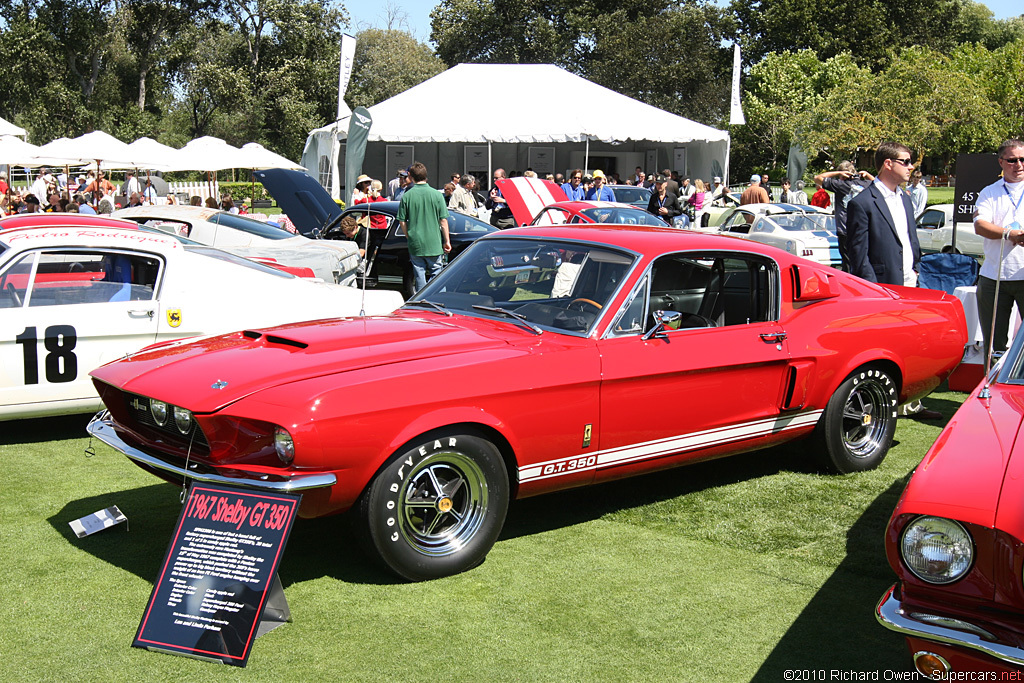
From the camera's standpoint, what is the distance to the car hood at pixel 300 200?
1365cm

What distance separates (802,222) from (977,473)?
581 inches

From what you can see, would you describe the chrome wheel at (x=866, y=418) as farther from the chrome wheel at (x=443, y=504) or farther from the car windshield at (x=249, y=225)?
the car windshield at (x=249, y=225)

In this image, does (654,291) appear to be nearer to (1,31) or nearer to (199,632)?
(199,632)

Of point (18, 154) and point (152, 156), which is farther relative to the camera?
point (152, 156)

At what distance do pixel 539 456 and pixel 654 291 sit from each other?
137cm

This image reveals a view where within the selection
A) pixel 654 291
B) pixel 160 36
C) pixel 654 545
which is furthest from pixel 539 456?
pixel 160 36

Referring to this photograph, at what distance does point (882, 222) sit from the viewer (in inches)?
273

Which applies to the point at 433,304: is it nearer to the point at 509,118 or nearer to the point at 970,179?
the point at 970,179

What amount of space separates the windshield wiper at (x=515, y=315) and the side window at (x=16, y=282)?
3083 millimetres

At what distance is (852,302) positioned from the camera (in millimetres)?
5598

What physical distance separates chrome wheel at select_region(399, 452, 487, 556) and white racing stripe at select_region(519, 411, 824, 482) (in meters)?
0.27

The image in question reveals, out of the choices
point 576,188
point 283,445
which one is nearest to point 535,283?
point 283,445

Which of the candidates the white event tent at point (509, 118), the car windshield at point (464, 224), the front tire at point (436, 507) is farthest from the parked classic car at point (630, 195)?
the front tire at point (436, 507)

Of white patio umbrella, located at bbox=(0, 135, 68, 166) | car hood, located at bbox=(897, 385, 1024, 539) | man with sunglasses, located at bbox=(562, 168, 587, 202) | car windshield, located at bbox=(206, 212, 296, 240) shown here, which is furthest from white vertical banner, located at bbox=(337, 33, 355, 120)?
car hood, located at bbox=(897, 385, 1024, 539)
